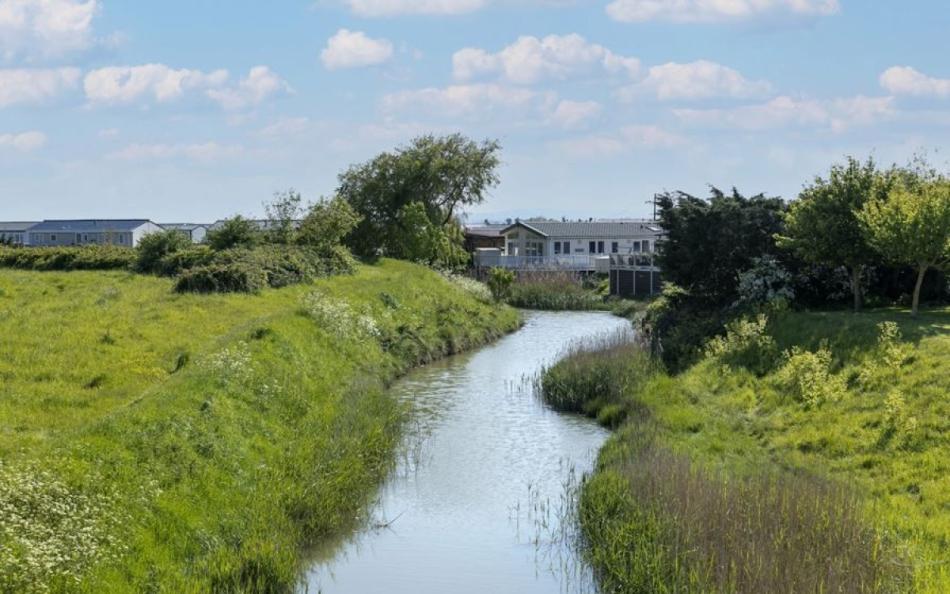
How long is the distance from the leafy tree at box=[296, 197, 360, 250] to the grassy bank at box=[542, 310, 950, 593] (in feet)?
65.6

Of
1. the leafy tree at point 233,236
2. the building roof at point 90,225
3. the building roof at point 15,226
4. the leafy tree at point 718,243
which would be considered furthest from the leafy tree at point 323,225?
the building roof at point 15,226

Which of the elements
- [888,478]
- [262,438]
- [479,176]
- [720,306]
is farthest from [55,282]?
[479,176]

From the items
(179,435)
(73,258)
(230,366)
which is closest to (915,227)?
(230,366)

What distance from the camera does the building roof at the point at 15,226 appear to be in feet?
368

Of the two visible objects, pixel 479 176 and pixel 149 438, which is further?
pixel 479 176

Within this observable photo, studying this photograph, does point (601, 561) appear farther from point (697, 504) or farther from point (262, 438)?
point (262, 438)

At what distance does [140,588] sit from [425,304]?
2899 cm

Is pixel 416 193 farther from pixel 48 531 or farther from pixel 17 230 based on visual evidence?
pixel 17 230

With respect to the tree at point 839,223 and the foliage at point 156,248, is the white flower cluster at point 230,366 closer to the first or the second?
the tree at point 839,223

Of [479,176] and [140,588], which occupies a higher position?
[479,176]

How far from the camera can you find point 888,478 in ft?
47.0

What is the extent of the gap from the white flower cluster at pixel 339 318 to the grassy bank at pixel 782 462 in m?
6.57

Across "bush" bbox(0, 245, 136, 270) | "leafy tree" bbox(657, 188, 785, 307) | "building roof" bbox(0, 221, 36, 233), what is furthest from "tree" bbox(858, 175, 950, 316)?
"building roof" bbox(0, 221, 36, 233)

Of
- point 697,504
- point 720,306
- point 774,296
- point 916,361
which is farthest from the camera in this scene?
point 720,306
